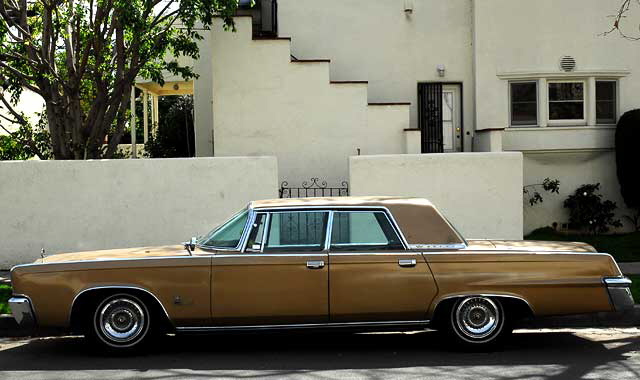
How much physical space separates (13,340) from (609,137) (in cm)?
1237

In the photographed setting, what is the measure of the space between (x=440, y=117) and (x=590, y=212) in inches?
139

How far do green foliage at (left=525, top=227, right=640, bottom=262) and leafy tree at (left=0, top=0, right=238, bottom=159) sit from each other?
7440mm

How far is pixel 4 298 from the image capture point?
1073cm

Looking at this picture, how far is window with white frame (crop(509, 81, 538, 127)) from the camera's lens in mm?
17344

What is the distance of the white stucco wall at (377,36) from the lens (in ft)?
56.7

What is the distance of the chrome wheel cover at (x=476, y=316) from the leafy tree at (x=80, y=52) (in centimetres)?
757

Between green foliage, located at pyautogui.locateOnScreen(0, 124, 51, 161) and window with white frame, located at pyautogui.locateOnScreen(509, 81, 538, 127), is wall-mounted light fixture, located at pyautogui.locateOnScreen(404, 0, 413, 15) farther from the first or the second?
green foliage, located at pyautogui.locateOnScreen(0, 124, 51, 161)

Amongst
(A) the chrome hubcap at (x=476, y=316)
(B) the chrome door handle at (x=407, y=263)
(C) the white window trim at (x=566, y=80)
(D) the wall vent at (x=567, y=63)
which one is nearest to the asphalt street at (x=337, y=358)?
(A) the chrome hubcap at (x=476, y=316)

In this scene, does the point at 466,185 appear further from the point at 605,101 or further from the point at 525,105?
the point at 605,101

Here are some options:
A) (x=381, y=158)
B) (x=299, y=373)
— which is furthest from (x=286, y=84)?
(x=299, y=373)

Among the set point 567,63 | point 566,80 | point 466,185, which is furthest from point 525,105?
point 466,185

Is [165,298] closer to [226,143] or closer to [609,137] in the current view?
[226,143]

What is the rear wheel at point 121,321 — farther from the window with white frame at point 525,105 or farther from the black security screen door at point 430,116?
the window with white frame at point 525,105

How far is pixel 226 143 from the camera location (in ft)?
52.9
